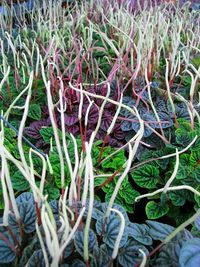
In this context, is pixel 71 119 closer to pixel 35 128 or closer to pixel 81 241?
pixel 35 128

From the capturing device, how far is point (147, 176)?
2.53ft

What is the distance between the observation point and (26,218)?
541mm

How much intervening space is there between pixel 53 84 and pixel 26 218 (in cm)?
51

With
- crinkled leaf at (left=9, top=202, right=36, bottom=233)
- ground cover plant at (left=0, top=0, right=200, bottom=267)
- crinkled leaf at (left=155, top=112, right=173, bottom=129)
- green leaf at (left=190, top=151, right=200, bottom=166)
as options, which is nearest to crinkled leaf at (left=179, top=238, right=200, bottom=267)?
ground cover plant at (left=0, top=0, right=200, bottom=267)

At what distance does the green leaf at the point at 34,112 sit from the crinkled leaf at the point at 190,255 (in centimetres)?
60

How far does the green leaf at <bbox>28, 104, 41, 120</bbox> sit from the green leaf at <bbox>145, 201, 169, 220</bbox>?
41 cm

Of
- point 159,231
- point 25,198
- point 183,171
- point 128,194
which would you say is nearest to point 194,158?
point 183,171

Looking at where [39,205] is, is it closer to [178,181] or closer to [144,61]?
[178,181]

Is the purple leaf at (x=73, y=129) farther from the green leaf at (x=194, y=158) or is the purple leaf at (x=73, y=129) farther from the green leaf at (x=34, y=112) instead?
the green leaf at (x=194, y=158)

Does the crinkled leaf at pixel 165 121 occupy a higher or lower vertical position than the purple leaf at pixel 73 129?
higher

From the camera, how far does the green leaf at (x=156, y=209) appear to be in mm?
703

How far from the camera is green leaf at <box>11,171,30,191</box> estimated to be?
0.68 metres

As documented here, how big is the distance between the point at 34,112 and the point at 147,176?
1.24 ft

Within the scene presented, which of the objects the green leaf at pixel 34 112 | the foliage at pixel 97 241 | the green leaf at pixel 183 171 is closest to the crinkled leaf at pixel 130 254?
the foliage at pixel 97 241
